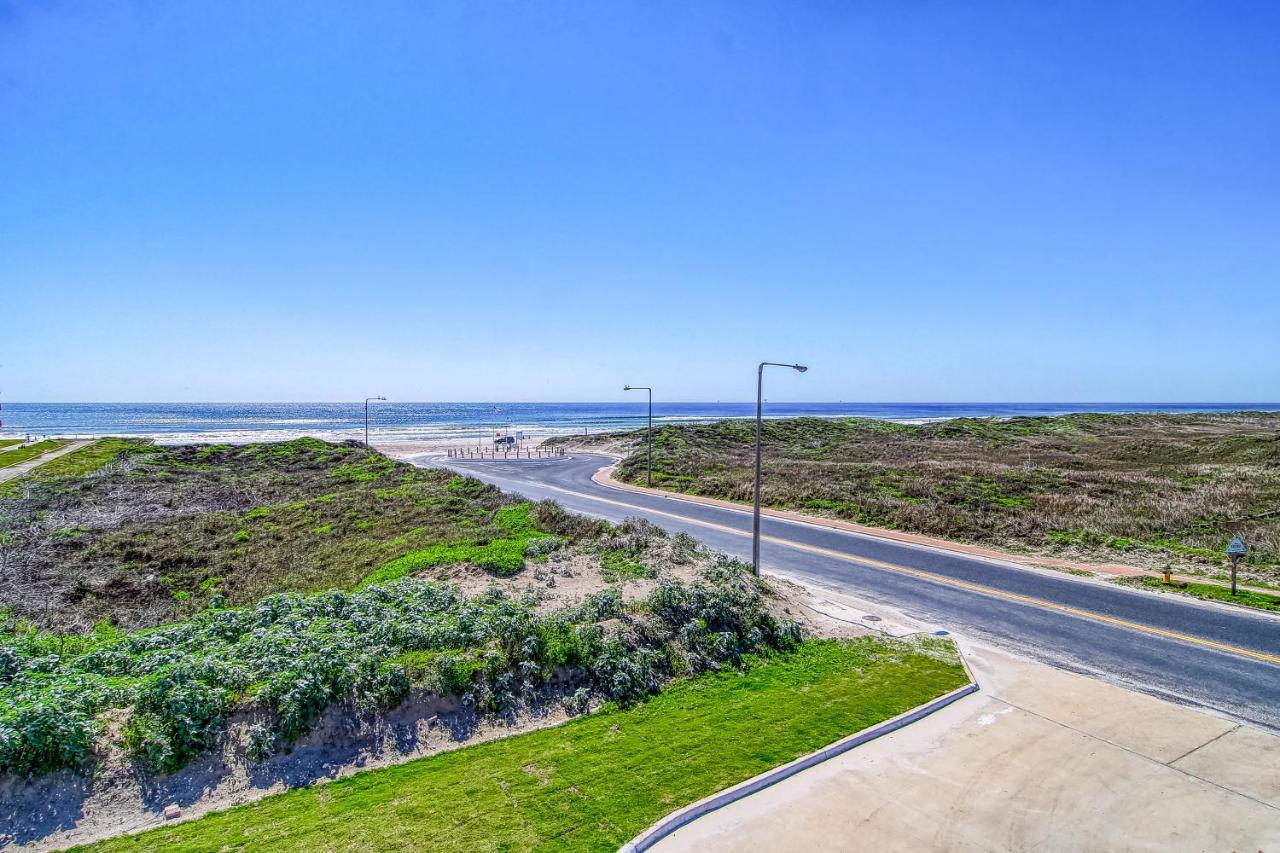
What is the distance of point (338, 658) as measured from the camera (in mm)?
10969

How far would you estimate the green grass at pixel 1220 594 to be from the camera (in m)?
16.6

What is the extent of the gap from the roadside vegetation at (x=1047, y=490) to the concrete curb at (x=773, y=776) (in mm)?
14948

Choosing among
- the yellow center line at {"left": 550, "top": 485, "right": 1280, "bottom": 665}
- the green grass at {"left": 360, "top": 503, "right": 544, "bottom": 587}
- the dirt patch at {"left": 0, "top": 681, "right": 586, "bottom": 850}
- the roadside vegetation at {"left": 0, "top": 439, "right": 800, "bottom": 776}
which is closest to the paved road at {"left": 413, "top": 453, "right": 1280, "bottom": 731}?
the yellow center line at {"left": 550, "top": 485, "right": 1280, "bottom": 665}

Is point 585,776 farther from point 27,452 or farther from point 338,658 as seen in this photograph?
point 27,452

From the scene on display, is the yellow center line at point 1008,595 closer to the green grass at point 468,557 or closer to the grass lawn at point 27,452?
the green grass at point 468,557

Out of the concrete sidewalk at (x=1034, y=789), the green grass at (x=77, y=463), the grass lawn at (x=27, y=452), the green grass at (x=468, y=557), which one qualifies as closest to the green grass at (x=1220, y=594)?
the concrete sidewalk at (x=1034, y=789)

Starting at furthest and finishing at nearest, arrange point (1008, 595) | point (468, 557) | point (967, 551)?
1. point (967, 551)
2. point (468, 557)
3. point (1008, 595)

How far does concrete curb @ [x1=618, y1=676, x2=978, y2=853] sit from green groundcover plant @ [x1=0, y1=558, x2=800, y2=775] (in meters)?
3.14

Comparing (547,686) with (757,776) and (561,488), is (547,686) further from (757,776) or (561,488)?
(561,488)

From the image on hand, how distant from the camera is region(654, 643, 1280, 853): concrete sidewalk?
802cm

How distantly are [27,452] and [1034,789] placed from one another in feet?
226

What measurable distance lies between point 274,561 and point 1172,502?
127 ft

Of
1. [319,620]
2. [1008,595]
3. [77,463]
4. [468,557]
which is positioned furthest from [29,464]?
[1008,595]

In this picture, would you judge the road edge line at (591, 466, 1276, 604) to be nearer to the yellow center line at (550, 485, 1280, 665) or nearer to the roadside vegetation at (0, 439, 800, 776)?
the yellow center line at (550, 485, 1280, 665)
